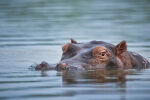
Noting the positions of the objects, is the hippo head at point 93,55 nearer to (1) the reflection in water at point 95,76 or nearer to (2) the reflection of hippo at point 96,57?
(2) the reflection of hippo at point 96,57

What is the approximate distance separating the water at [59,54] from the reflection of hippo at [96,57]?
1.70 feet

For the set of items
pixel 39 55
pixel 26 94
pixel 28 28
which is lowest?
pixel 26 94

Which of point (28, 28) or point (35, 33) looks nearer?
point (35, 33)

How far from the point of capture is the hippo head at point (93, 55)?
10.5m

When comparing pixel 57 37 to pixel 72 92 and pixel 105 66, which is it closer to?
pixel 105 66

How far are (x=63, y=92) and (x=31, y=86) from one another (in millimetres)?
950

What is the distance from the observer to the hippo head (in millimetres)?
10461

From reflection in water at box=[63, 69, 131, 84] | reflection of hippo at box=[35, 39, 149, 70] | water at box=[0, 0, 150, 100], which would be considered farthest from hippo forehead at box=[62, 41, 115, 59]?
water at box=[0, 0, 150, 100]

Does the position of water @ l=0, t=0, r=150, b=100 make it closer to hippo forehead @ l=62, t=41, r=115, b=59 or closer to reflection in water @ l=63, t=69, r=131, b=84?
reflection in water @ l=63, t=69, r=131, b=84

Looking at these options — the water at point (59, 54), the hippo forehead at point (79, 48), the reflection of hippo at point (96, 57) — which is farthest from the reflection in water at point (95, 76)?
the hippo forehead at point (79, 48)

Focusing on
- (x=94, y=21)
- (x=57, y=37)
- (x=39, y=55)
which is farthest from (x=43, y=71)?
(x=94, y=21)

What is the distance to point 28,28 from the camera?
75.2 ft

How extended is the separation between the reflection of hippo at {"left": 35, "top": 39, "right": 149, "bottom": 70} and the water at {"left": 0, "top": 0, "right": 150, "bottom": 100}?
0.52 metres

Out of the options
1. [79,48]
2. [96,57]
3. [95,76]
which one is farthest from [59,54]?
[95,76]
